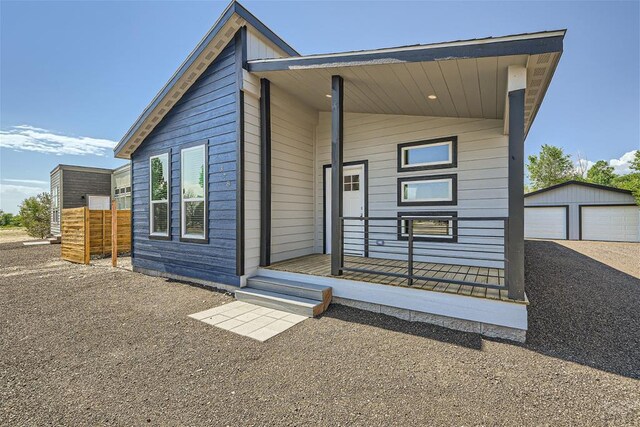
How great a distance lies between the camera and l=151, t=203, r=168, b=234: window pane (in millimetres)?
6172

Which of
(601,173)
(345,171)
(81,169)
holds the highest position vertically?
(601,173)

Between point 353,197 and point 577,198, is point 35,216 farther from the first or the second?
point 577,198

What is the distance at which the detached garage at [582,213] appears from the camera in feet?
43.8

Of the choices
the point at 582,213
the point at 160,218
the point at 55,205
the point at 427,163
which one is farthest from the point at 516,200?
the point at 55,205

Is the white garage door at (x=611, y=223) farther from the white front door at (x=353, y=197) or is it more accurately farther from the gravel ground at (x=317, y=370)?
the white front door at (x=353, y=197)

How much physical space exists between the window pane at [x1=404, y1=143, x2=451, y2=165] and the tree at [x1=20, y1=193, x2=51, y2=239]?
20.4m

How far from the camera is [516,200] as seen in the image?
2.99 m

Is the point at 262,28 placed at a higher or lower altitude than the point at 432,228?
higher

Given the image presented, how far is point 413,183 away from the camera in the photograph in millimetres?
5457

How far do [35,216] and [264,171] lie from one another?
18.5 meters

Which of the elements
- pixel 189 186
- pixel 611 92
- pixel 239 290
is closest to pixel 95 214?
pixel 189 186

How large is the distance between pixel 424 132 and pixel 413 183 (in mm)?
964

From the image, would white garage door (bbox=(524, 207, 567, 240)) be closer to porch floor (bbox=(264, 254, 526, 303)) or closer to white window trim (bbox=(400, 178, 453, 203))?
white window trim (bbox=(400, 178, 453, 203))

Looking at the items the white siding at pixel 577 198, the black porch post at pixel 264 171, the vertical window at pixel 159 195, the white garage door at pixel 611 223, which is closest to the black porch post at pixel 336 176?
the black porch post at pixel 264 171
